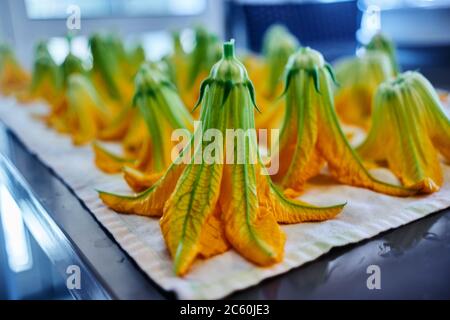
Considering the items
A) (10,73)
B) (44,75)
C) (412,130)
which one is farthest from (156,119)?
(10,73)

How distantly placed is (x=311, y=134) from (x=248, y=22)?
1.64 meters

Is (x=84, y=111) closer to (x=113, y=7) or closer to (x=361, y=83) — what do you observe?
(x=361, y=83)

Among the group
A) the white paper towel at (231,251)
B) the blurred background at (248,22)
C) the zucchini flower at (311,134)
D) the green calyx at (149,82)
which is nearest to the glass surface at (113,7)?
the blurred background at (248,22)

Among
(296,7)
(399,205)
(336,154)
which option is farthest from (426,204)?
(296,7)

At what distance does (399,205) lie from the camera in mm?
597

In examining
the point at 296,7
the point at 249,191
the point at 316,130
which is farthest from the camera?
the point at 296,7

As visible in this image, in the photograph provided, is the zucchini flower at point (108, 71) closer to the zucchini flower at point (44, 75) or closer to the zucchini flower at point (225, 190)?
the zucchini flower at point (44, 75)

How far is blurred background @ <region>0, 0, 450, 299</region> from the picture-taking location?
202cm

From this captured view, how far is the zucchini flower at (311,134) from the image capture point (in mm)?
630

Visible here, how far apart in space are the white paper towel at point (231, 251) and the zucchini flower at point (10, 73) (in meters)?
0.88

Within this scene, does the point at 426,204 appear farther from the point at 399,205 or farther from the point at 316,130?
the point at 316,130

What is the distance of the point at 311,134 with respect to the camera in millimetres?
630
